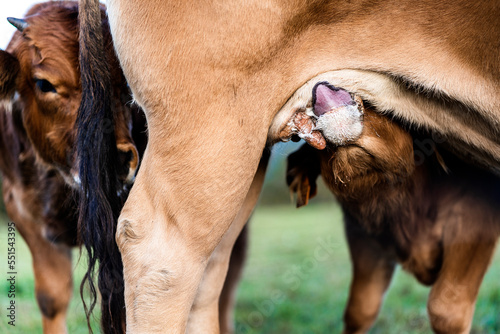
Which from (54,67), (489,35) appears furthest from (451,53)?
(54,67)

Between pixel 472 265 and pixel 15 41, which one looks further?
pixel 15 41

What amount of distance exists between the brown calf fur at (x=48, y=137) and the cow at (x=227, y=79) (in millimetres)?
495

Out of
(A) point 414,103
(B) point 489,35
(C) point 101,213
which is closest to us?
(B) point 489,35

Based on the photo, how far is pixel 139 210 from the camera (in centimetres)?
201

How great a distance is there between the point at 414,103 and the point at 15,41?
6.86 feet

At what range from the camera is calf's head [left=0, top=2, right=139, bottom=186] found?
246cm

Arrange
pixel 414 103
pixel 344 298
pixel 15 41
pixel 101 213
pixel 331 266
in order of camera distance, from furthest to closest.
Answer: pixel 331 266 < pixel 344 298 < pixel 15 41 < pixel 101 213 < pixel 414 103

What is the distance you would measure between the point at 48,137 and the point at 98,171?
500 mm

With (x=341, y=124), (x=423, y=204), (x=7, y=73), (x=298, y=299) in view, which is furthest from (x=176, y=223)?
(x=298, y=299)

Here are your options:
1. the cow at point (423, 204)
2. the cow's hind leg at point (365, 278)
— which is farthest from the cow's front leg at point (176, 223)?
the cow's hind leg at point (365, 278)

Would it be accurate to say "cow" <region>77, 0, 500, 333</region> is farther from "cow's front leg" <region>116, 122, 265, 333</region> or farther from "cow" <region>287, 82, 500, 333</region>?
"cow" <region>287, 82, 500, 333</region>

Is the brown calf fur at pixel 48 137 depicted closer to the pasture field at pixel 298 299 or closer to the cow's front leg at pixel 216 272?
the pasture field at pixel 298 299

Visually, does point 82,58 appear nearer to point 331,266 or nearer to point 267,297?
point 267,297
